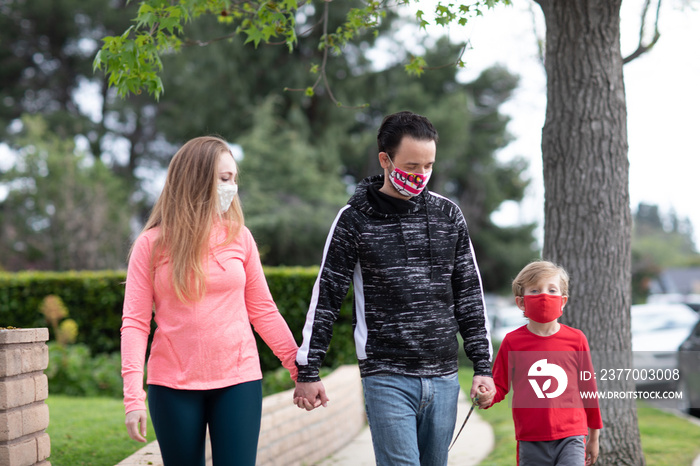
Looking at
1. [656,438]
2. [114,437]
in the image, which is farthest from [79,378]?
[656,438]

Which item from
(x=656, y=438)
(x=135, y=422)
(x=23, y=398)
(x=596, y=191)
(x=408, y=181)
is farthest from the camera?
(x=656, y=438)

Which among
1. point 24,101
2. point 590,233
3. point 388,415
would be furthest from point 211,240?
point 24,101

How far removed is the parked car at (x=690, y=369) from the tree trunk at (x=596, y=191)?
3.96 meters

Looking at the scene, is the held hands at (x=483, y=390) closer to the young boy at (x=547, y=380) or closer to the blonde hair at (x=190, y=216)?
the young boy at (x=547, y=380)

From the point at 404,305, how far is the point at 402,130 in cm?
76

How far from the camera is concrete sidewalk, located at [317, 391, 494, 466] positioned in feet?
20.0

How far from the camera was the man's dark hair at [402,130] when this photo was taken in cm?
296

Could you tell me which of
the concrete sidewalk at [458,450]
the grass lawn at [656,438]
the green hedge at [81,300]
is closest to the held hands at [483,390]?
the grass lawn at [656,438]

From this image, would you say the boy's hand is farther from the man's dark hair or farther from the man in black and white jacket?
the man's dark hair

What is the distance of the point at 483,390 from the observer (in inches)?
117

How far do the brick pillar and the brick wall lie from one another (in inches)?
35.7

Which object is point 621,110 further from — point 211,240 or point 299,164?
point 299,164

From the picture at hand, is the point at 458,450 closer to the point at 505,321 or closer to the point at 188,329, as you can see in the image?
the point at 188,329

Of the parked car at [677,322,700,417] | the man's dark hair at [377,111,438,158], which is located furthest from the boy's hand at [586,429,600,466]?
the parked car at [677,322,700,417]
